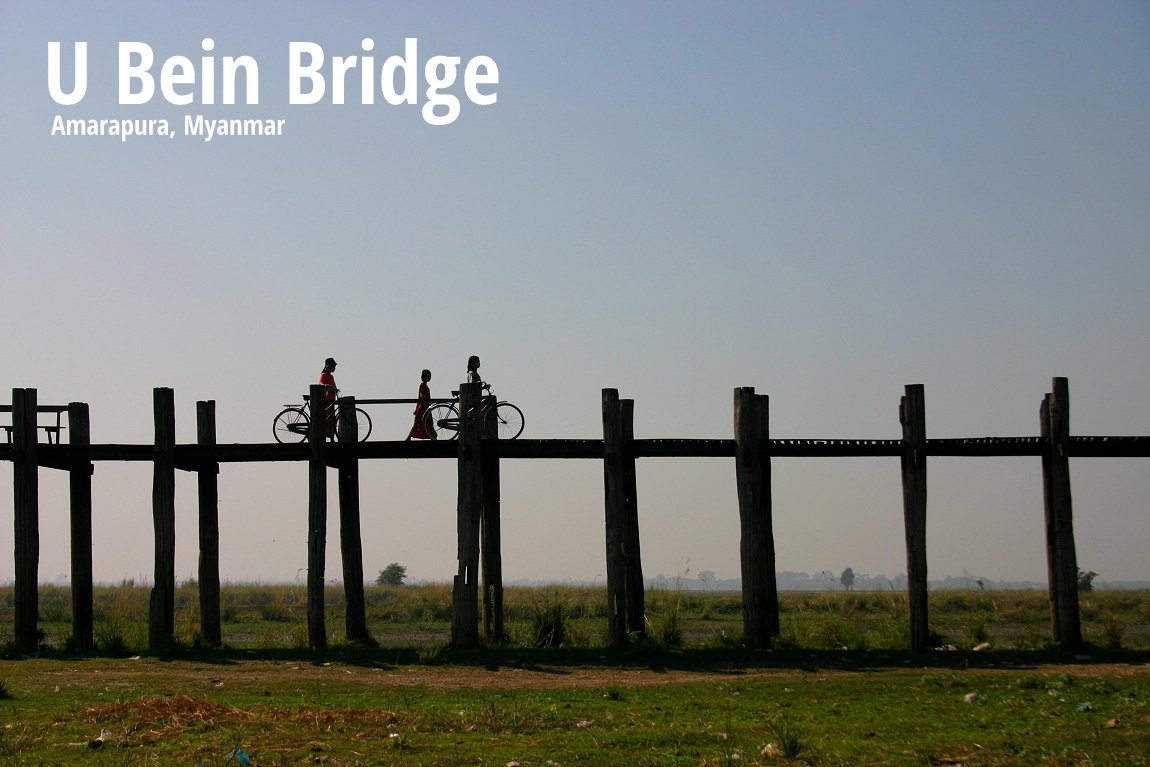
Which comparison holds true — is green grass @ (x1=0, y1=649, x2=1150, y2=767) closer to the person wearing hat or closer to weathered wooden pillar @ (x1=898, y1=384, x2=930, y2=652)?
weathered wooden pillar @ (x1=898, y1=384, x2=930, y2=652)

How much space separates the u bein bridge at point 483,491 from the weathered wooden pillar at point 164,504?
0.07 feet

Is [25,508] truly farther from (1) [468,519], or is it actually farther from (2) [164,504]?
(1) [468,519]

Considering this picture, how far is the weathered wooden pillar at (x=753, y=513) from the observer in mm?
20344

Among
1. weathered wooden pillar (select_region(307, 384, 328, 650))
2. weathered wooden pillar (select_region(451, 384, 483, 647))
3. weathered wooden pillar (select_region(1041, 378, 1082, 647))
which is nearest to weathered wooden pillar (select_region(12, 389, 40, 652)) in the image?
weathered wooden pillar (select_region(307, 384, 328, 650))

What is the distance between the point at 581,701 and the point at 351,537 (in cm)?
773

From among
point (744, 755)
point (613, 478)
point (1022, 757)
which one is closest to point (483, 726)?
point (744, 755)

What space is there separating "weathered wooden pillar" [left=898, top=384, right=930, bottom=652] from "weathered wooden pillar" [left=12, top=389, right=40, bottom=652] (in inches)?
522

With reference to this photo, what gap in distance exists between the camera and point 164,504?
22.0 meters

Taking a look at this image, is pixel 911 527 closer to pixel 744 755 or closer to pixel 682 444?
pixel 682 444

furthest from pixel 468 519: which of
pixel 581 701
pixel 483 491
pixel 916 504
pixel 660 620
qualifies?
pixel 916 504

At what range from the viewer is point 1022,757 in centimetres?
1198

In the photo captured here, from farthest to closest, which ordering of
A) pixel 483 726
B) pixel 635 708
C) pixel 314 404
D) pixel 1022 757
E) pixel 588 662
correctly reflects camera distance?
pixel 314 404, pixel 588 662, pixel 635 708, pixel 483 726, pixel 1022 757

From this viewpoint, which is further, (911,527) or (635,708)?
(911,527)

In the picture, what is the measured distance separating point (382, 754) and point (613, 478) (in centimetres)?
863
